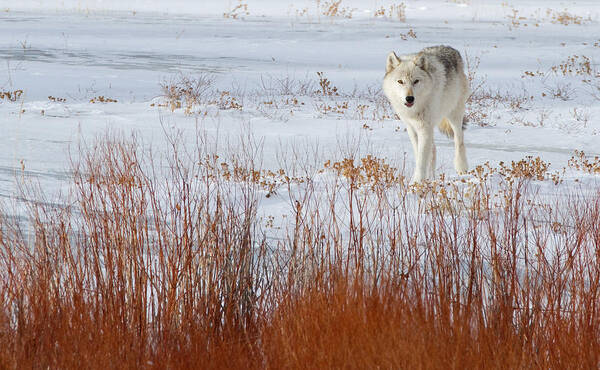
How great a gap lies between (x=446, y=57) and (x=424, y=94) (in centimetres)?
83

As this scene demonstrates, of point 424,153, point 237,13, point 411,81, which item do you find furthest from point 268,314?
point 237,13

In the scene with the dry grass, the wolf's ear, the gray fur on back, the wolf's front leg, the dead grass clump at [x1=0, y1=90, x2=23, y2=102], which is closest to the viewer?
the dry grass

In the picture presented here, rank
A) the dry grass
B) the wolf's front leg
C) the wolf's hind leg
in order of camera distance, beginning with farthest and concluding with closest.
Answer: the wolf's hind leg → the wolf's front leg → the dry grass

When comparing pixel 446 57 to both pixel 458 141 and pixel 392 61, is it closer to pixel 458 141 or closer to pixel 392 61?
pixel 392 61

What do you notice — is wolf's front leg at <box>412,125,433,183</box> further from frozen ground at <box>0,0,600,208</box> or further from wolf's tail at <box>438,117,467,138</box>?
wolf's tail at <box>438,117,467,138</box>

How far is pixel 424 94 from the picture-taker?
7.17m

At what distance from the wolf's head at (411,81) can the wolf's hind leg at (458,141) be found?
0.95m

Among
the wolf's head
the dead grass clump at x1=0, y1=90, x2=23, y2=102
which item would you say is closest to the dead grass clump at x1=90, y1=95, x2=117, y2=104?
the dead grass clump at x1=0, y1=90, x2=23, y2=102

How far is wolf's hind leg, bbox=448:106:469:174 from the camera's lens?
25.6ft

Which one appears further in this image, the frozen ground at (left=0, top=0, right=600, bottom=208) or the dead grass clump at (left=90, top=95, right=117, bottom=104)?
the dead grass clump at (left=90, top=95, right=117, bottom=104)

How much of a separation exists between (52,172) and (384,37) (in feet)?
46.5

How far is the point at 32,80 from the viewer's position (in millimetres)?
12453

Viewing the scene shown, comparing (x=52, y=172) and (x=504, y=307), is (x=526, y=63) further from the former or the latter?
(x=504, y=307)

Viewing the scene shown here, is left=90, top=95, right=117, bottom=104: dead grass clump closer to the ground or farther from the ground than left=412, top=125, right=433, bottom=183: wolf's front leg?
farther from the ground
